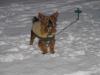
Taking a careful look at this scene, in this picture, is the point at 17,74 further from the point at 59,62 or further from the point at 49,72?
the point at 59,62

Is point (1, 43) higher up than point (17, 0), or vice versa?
point (17, 0)

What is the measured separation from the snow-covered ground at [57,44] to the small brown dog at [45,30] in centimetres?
14

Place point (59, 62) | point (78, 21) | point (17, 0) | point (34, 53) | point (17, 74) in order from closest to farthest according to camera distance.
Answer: point (17, 74)
point (59, 62)
point (34, 53)
point (78, 21)
point (17, 0)

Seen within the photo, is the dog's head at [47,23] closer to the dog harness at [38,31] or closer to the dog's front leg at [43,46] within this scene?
the dog harness at [38,31]

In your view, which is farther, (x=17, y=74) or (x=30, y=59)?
(x=30, y=59)

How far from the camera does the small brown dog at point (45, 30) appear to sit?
279cm

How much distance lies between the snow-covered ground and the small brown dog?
141mm

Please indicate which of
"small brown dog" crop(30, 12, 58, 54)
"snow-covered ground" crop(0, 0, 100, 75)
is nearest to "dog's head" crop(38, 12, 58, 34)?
"small brown dog" crop(30, 12, 58, 54)

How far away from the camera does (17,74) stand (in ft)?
8.89

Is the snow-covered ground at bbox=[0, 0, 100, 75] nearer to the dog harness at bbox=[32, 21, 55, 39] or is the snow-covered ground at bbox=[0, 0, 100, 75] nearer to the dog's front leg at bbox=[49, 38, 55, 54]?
the dog's front leg at bbox=[49, 38, 55, 54]

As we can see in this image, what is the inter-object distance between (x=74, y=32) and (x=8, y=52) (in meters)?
1.10

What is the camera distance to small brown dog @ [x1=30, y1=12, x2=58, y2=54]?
110 inches

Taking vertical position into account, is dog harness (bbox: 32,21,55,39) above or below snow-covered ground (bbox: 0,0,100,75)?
above

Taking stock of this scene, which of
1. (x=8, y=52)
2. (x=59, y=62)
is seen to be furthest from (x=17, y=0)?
(x=59, y=62)
